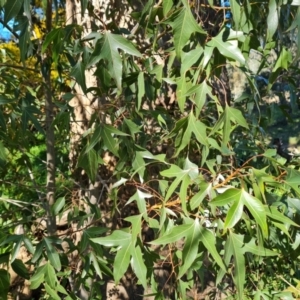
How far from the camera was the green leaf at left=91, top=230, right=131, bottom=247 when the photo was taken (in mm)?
1092

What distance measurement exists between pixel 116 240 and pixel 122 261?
0.17 feet

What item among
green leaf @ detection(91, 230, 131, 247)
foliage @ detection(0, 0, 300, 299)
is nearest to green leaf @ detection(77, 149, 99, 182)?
foliage @ detection(0, 0, 300, 299)

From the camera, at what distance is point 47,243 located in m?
1.25

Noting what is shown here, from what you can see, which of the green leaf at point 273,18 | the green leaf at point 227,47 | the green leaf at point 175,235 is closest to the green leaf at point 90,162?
the green leaf at point 175,235

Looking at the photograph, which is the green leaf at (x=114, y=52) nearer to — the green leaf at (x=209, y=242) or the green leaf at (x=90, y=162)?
the green leaf at (x=90, y=162)

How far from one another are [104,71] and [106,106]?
27 cm

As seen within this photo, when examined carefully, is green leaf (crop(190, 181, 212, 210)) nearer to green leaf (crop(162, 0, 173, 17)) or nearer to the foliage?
the foliage

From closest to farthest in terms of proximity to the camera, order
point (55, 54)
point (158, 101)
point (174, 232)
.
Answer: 1. point (174, 232)
2. point (55, 54)
3. point (158, 101)

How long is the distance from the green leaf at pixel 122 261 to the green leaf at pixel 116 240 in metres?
0.01

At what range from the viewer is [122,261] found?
1.07m

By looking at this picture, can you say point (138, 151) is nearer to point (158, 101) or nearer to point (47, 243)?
point (47, 243)

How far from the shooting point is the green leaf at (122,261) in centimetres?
106

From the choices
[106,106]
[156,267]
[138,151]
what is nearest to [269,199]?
[138,151]

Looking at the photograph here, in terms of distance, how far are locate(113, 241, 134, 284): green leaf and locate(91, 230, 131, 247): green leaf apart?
1cm
